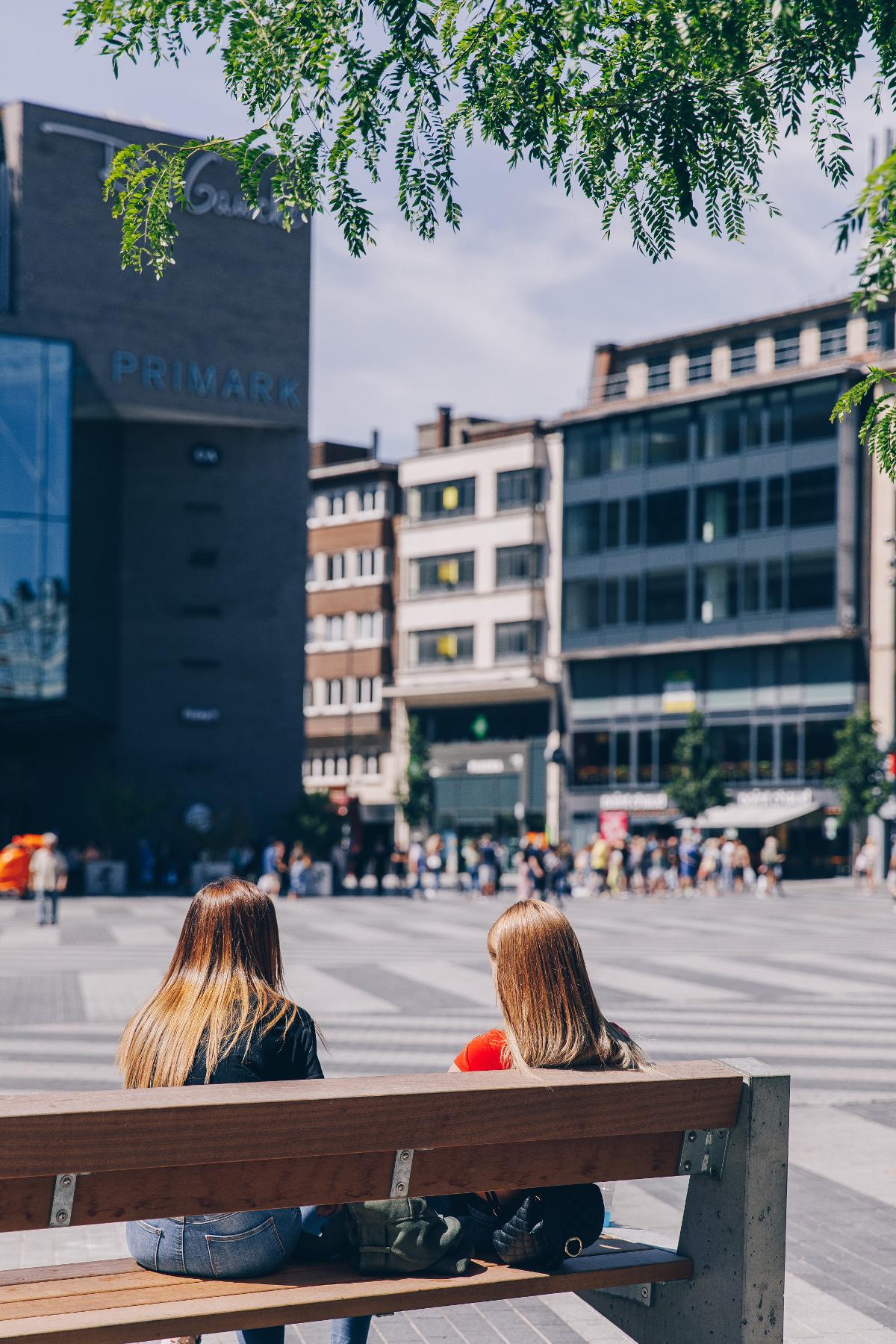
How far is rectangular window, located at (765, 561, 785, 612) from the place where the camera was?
63.5 m

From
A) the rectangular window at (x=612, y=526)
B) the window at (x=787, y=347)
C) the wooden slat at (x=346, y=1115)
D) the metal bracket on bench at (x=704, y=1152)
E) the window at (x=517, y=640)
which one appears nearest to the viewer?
the wooden slat at (x=346, y=1115)

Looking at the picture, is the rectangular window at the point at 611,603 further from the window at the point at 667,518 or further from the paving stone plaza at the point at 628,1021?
the paving stone plaza at the point at 628,1021

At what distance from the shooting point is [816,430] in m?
62.5

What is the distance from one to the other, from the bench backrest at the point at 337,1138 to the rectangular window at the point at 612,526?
216 ft

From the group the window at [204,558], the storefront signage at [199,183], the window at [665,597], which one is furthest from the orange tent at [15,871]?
the window at [665,597]

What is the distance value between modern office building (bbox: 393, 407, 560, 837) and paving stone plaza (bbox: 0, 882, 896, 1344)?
42.8 meters

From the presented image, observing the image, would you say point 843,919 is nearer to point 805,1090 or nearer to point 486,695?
point 805,1090

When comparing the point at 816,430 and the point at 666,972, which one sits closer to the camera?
the point at 666,972

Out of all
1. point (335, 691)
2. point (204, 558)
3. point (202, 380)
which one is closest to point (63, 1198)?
point (202, 380)

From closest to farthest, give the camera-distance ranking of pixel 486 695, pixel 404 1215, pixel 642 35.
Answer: pixel 404 1215, pixel 642 35, pixel 486 695

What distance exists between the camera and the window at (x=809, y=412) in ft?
204

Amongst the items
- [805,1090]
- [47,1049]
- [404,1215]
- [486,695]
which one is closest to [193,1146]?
[404,1215]

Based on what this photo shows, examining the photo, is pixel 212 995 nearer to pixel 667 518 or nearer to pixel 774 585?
pixel 774 585

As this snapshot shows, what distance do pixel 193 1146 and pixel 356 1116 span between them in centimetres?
35
